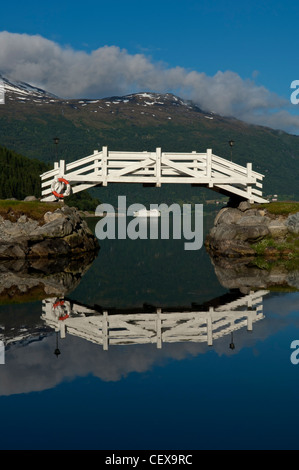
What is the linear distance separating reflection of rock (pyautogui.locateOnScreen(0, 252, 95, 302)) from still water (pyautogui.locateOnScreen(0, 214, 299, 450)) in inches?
9.6

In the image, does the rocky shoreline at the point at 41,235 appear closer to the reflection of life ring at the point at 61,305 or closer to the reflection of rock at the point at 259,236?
the reflection of rock at the point at 259,236

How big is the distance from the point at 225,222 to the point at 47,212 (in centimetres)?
1551

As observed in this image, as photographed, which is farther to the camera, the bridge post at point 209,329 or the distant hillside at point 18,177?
the distant hillside at point 18,177

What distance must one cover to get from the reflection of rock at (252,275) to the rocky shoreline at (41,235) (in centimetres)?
1223

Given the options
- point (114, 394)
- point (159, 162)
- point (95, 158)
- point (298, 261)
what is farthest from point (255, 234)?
point (114, 394)

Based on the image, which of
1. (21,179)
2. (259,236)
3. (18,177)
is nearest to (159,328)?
(259,236)

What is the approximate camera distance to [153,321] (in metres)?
18.8

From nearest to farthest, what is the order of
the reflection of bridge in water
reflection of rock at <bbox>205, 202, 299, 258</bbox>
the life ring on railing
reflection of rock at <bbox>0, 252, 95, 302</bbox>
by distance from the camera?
the reflection of bridge in water, reflection of rock at <bbox>0, 252, 95, 302</bbox>, reflection of rock at <bbox>205, 202, 299, 258</bbox>, the life ring on railing

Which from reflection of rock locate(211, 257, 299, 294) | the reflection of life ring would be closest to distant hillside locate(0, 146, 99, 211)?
reflection of rock locate(211, 257, 299, 294)

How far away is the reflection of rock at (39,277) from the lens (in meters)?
24.3

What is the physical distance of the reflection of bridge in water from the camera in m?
16.3

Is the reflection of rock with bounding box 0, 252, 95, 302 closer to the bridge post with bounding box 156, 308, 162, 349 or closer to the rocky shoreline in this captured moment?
the rocky shoreline

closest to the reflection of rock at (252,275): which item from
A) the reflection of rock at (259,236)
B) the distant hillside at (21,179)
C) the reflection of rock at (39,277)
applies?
the reflection of rock at (259,236)

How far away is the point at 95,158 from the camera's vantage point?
43.8 meters
